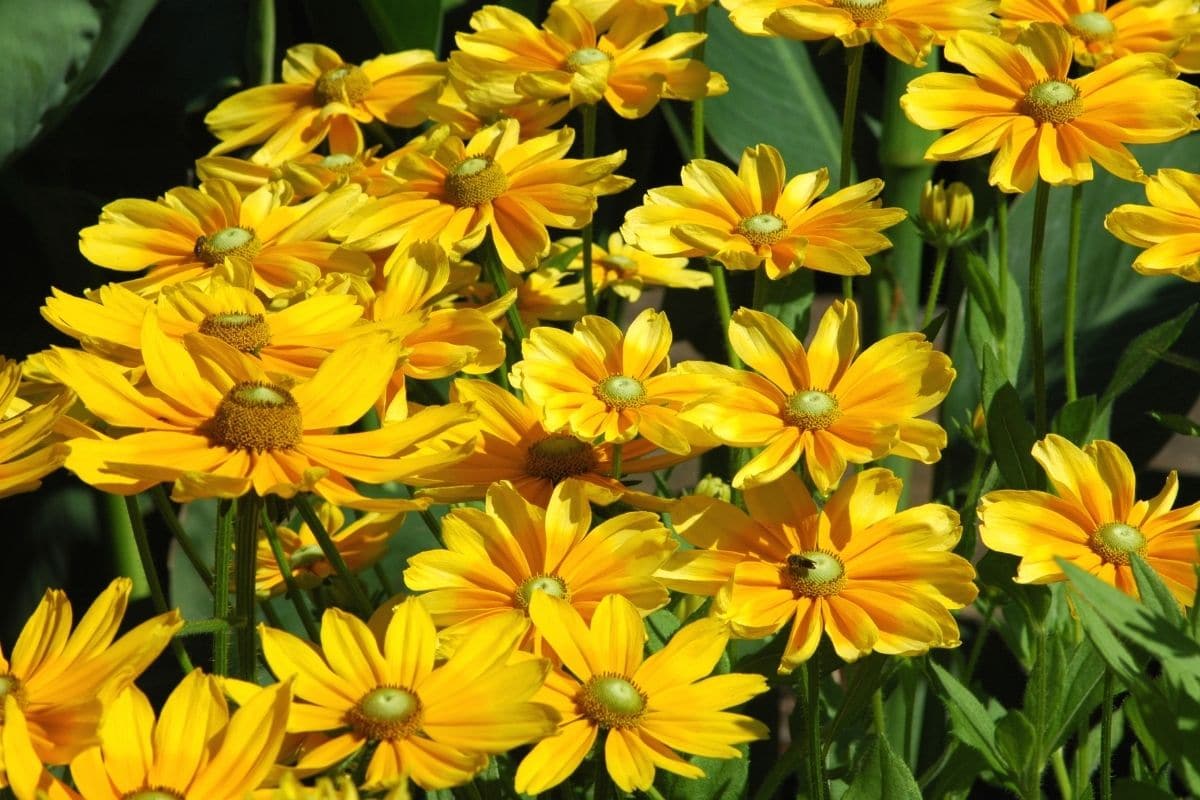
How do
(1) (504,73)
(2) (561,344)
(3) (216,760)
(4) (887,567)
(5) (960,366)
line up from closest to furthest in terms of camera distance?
(3) (216,760), (4) (887,567), (2) (561,344), (1) (504,73), (5) (960,366)

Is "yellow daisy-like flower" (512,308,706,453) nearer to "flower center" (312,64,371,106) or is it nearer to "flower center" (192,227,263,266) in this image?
"flower center" (192,227,263,266)

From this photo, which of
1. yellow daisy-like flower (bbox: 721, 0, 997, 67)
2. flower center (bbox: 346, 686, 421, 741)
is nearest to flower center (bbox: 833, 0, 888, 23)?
yellow daisy-like flower (bbox: 721, 0, 997, 67)

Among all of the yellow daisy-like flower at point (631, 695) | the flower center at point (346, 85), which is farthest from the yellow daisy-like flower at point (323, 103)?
the yellow daisy-like flower at point (631, 695)

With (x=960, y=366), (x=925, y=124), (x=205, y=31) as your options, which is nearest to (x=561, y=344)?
(x=925, y=124)

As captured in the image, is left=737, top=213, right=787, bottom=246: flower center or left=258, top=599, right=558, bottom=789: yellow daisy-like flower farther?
left=737, top=213, right=787, bottom=246: flower center

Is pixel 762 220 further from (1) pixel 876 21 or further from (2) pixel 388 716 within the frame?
(2) pixel 388 716

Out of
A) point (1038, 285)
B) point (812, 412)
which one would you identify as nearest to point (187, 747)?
point (812, 412)

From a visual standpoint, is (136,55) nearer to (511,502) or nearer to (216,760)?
(511,502)
